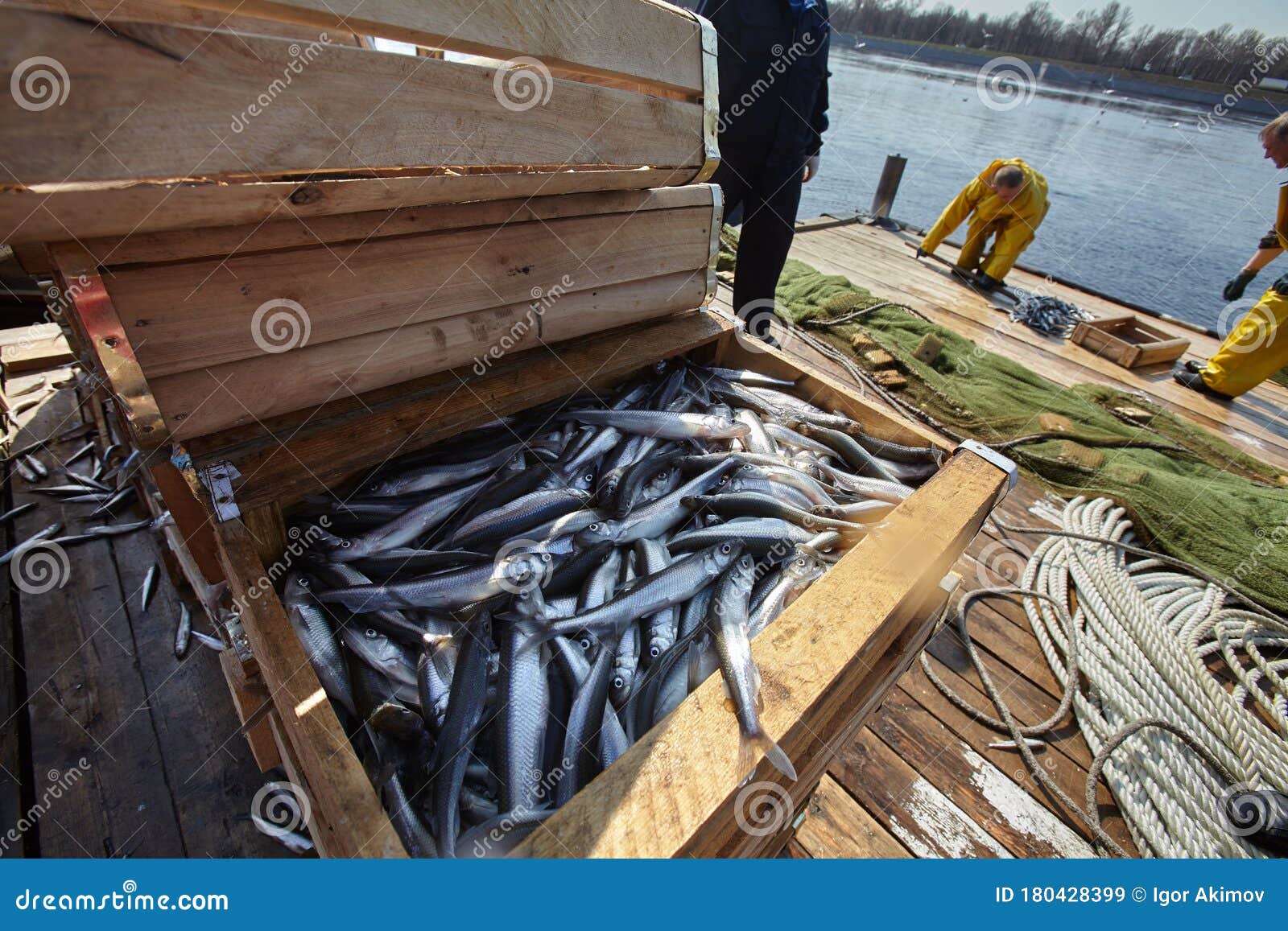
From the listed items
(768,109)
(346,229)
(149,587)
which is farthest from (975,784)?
(768,109)

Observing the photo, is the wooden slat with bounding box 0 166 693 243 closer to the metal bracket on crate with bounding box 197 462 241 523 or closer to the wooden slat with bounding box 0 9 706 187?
the wooden slat with bounding box 0 9 706 187

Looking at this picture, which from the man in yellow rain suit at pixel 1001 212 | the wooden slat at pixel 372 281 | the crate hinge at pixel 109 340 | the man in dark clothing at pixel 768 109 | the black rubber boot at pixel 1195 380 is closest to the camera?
the crate hinge at pixel 109 340

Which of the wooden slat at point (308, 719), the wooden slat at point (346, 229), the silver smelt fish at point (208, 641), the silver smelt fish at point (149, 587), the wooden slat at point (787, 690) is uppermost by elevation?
the wooden slat at point (346, 229)

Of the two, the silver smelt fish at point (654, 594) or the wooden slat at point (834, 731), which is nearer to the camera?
the wooden slat at point (834, 731)

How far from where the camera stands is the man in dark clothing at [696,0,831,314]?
4273 millimetres

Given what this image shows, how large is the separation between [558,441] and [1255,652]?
3919mm

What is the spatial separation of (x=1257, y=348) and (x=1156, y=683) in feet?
16.3

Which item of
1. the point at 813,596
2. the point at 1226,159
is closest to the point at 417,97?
the point at 813,596

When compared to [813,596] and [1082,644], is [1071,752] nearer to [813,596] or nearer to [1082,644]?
[1082,644]

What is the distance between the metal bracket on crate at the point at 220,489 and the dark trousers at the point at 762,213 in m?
4.07

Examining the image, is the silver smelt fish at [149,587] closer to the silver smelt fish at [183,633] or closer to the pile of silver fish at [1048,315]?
the silver smelt fish at [183,633]

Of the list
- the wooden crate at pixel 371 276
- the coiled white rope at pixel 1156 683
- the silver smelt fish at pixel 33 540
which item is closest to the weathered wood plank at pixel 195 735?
the wooden crate at pixel 371 276

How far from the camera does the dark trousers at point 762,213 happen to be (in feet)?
15.4

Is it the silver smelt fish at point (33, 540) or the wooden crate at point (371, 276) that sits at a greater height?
the wooden crate at point (371, 276)
